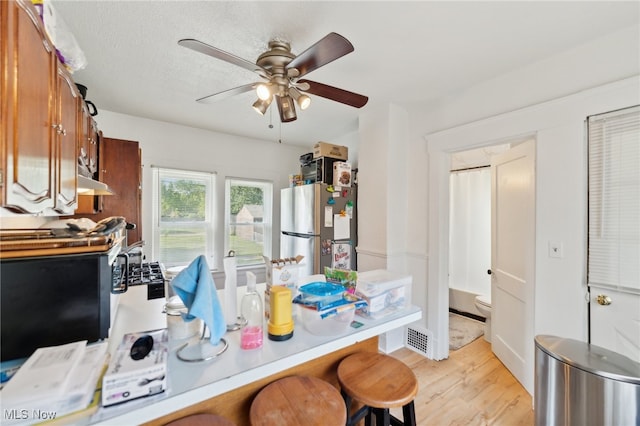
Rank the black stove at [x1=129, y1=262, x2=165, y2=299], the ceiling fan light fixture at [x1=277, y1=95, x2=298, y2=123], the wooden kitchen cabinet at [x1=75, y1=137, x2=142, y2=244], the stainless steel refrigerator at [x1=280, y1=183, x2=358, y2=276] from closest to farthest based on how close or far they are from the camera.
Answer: the ceiling fan light fixture at [x1=277, y1=95, x2=298, y2=123] < the black stove at [x1=129, y1=262, x2=165, y2=299] < the wooden kitchen cabinet at [x1=75, y1=137, x2=142, y2=244] < the stainless steel refrigerator at [x1=280, y1=183, x2=358, y2=276]

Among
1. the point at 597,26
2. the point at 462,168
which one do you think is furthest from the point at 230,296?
the point at 462,168

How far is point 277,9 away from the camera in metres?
1.38

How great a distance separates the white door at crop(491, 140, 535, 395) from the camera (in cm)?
201

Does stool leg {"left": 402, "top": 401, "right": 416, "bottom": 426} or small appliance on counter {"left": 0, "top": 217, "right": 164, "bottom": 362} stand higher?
small appliance on counter {"left": 0, "top": 217, "right": 164, "bottom": 362}

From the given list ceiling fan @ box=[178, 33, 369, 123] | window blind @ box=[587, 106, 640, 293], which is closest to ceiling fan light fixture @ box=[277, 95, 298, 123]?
ceiling fan @ box=[178, 33, 369, 123]

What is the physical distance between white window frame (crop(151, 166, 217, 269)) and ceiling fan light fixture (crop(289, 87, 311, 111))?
7.43 feet

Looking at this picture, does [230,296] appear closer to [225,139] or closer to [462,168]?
[225,139]

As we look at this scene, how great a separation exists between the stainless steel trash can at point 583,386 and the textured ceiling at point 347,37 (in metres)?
1.82

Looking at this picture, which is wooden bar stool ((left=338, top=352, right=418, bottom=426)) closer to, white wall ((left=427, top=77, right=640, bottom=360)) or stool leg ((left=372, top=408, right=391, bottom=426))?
stool leg ((left=372, top=408, right=391, bottom=426))

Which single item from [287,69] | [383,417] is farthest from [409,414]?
[287,69]

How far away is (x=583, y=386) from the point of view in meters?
1.28

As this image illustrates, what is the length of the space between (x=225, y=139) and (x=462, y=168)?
3284 millimetres
